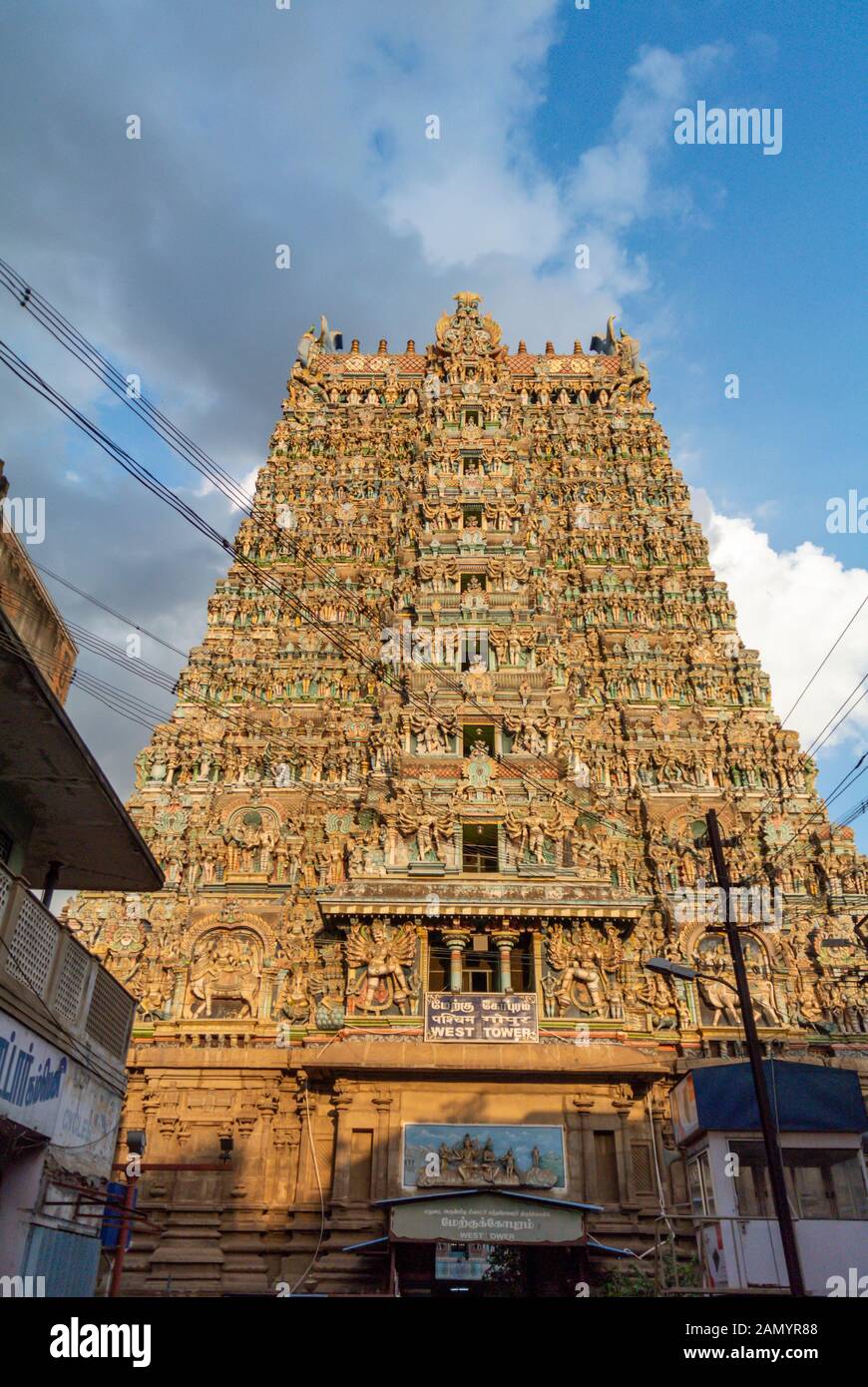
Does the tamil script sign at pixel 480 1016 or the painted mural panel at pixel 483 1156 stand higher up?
the tamil script sign at pixel 480 1016

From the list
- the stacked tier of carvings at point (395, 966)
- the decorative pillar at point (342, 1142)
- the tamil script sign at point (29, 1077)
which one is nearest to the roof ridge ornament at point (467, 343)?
the stacked tier of carvings at point (395, 966)

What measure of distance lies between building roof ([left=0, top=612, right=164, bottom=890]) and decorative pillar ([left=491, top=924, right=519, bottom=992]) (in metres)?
12.7

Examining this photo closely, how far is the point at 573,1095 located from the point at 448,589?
19370mm

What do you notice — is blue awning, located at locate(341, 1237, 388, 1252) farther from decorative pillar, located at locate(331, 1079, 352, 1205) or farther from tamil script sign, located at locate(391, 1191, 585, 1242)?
decorative pillar, located at locate(331, 1079, 352, 1205)

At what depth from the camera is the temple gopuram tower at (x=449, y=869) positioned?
23953 millimetres

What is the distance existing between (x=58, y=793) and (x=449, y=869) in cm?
1610

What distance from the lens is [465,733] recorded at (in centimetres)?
3294

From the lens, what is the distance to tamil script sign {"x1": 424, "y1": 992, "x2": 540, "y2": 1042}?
83.0 ft

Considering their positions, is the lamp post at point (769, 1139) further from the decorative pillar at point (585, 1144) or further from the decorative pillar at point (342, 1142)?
the decorative pillar at point (342, 1142)

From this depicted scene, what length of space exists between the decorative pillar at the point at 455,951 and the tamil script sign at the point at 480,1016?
1.99 feet

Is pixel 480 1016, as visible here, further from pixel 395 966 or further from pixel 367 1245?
pixel 367 1245

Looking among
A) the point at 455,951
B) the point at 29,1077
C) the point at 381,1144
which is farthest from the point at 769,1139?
the point at 455,951

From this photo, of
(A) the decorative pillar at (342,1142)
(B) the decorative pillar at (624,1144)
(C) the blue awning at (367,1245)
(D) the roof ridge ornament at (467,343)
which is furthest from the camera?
(D) the roof ridge ornament at (467,343)
